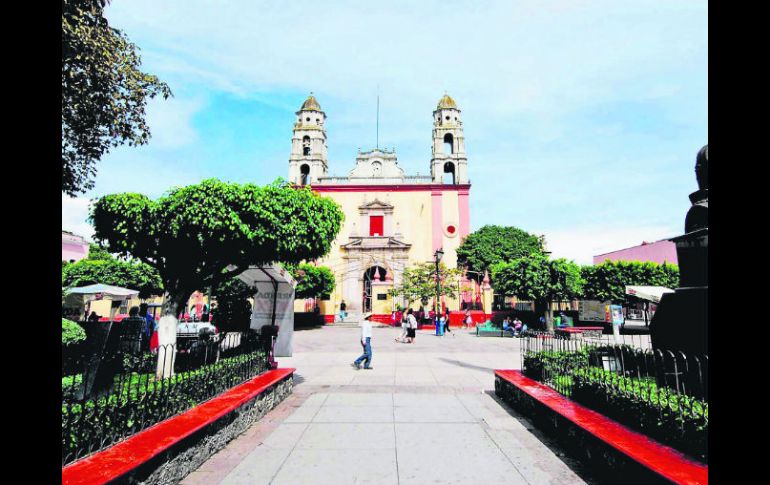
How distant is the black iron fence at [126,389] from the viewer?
3246 millimetres

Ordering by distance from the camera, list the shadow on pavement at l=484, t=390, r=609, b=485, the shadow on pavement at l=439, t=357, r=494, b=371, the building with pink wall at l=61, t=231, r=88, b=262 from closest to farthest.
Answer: the shadow on pavement at l=484, t=390, r=609, b=485
the shadow on pavement at l=439, t=357, r=494, b=371
the building with pink wall at l=61, t=231, r=88, b=262

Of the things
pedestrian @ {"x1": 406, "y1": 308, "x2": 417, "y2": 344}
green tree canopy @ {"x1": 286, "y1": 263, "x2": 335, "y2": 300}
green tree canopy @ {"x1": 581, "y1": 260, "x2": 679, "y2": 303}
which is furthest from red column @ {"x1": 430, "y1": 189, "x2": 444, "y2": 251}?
pedestrian @ {"x1": 406, "y1": 308, "x2": 417, "y2": 344}

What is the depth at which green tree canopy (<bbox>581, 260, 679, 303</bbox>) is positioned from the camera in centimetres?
2705

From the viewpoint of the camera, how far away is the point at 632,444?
3.48m

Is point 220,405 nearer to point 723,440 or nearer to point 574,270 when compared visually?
point 723,440

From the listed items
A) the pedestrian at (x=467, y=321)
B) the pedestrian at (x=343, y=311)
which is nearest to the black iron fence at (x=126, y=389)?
the pedestrian at (x=467, y=321)

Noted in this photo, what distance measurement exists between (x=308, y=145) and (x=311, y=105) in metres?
3.73

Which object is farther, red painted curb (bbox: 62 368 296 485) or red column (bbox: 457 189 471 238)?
red column (bbox: 457 189 471 238)

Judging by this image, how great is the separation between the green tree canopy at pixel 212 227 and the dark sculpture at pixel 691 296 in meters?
5.25

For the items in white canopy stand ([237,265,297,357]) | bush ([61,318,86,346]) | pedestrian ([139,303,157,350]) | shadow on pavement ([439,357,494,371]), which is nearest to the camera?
bush ([61,318,86,346])

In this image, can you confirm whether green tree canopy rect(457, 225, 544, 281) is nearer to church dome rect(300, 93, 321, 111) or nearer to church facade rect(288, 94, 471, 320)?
church facade rect(288, 94, 471, 320)

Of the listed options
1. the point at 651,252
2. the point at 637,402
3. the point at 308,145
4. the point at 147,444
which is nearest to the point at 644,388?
the point at 637,402

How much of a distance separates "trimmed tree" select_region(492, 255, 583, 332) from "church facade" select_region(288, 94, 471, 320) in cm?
1025

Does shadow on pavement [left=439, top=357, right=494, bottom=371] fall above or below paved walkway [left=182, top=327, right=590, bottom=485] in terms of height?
below
